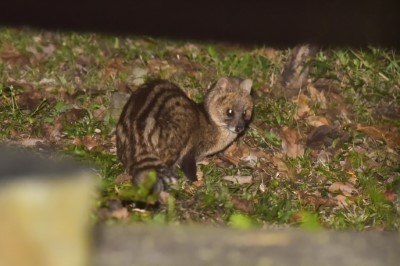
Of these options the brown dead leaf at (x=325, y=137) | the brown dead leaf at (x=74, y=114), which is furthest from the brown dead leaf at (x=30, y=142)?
the brown dead leaf at (x=325, y=137)

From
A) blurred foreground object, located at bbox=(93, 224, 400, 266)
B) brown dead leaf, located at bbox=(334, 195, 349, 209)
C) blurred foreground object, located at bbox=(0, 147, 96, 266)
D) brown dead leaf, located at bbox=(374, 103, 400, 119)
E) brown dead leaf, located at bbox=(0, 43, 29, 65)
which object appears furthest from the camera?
brown dead leaf, located at bbox=(0, 43, 29, 65)

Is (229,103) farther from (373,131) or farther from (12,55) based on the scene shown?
(12,55)

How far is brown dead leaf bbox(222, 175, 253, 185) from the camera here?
28.8ft

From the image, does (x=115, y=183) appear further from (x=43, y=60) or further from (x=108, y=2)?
(x=108, y=2)

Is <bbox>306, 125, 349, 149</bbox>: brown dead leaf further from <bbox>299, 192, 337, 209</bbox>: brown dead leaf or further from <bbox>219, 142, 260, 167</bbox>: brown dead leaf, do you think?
<bbox>299, 192, 337, 209</bbox>: brown dead leaf

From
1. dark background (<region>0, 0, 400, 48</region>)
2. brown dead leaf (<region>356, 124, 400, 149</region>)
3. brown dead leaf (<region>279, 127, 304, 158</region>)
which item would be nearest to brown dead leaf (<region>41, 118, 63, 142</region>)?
brown dead leaf (<region>279, 127, 304, 158</region>)

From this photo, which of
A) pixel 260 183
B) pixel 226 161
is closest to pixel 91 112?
pixel 226 161

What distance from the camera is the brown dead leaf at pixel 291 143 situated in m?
9.47

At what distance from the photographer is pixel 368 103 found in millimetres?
10664

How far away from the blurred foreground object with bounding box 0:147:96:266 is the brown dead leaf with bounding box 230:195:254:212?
15.0 ft

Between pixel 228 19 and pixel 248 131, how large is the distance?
9.14 ft

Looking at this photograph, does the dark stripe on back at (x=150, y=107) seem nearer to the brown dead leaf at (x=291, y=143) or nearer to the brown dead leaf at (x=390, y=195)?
the brown dead leaf at (x=291, y=143)

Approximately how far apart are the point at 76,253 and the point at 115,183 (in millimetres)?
4686

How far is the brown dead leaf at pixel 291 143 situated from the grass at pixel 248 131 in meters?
0.05
